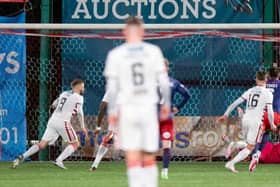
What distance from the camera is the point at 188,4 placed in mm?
23109

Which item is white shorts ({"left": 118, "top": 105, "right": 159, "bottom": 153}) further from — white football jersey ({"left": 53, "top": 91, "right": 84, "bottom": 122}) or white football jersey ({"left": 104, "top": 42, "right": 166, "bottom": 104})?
white football jersey ({"left": 53, "top": 91, "right": 84, "bottom": 122})

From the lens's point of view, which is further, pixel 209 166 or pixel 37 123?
pixel 37 123

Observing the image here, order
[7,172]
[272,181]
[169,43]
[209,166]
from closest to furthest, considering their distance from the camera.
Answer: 1. [272,181]
2. [7,172]
3. [209,166]
4. [169,43]

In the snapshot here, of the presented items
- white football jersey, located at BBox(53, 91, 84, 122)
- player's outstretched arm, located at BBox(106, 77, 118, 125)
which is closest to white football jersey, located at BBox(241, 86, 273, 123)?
white football jersey, located at BBox(53, 91, 84, 122)

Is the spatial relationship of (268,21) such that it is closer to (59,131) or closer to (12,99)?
(59,131)

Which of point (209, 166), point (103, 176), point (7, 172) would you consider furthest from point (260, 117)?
point (7, 172)

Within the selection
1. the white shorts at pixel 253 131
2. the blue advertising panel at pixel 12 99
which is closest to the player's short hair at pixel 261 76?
the white shorts at pixel 253 131

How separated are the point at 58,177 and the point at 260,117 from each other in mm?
4107

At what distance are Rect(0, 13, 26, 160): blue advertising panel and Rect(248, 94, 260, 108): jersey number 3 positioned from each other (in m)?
5.24

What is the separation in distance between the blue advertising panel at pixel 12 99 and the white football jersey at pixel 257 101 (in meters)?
5.16

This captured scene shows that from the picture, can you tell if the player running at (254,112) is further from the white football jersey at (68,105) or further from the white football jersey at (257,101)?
the white football jersey at (68,105)

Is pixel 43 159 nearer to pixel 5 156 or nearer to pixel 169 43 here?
pixel 5 156

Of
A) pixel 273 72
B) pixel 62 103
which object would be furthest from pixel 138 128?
pixel 273 72

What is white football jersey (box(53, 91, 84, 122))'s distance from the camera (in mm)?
20438
